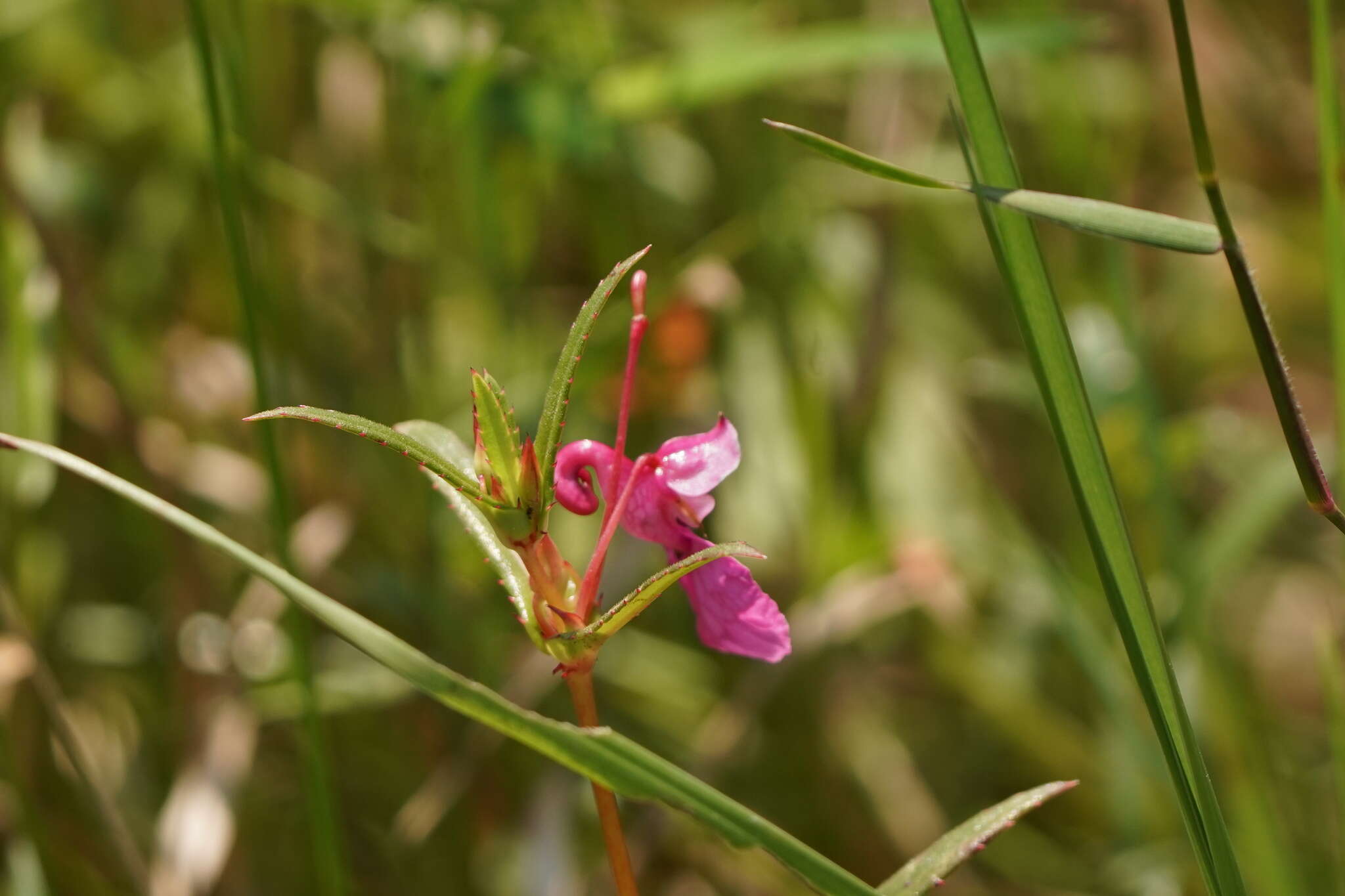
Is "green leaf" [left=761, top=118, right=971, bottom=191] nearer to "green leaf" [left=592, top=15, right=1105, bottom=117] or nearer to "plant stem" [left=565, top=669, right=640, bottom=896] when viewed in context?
"plant stem" [left=565, top=669, right=640, bottom=896]

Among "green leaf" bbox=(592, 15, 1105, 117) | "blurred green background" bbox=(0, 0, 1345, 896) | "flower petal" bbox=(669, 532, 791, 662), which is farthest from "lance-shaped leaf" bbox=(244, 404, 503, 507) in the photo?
"green leaf" bbox=(592, 15, 1105, 117)

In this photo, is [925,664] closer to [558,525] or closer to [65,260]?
[558,525]

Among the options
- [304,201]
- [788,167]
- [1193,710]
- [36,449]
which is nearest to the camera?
[36,449]

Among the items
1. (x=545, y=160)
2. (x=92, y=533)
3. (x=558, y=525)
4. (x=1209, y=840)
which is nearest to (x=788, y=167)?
(x=545, y=160)

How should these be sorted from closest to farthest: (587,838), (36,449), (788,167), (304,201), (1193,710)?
(36,449) < (1193,710) < (587,838) < (304,201) < (788,167)

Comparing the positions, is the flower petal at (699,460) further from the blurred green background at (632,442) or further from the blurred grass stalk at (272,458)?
the blurred green background at (632,442)

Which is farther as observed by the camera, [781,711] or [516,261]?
[516,261]

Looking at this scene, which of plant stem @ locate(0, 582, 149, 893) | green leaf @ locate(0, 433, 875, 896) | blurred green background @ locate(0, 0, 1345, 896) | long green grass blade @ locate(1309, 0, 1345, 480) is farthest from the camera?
blurred green background @ locate(0, 0, 1345, 896)
